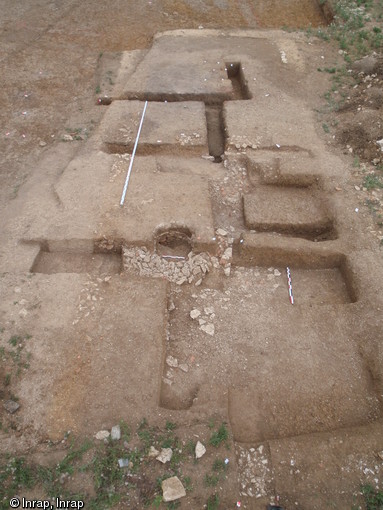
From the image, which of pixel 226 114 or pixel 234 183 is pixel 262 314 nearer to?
pixel 234 183

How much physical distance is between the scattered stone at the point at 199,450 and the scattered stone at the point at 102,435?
2.57 ft

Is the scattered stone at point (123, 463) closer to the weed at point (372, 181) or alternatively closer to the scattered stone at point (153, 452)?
the scattered stone at point (153, 452)

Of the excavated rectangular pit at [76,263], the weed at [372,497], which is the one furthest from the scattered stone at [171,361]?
the weed at [372,497]

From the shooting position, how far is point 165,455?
3395 millimetres

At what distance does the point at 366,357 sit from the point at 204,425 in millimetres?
1859

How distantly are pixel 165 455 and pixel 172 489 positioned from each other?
26 centimetres

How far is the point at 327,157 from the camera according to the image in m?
6.42

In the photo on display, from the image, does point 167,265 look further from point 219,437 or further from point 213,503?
point 213,503

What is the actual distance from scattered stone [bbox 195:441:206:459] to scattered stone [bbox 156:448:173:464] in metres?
0.22

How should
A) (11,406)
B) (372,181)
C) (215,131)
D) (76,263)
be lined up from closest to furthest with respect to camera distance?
(11,406) < (76,263) < (372,181) < (215,131)

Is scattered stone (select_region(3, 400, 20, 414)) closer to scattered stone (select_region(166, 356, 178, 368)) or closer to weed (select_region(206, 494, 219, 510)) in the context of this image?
scattered stone (select_region(166, 356, 178, 368))

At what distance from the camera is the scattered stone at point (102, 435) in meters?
3.50

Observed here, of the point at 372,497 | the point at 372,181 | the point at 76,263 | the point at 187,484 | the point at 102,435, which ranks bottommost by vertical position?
the point at 372,497

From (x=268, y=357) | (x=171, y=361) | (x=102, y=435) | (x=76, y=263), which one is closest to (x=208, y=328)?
(x=171, y=361)
